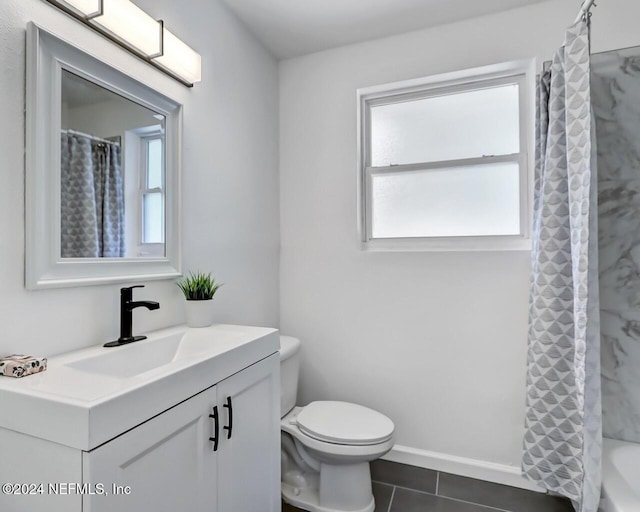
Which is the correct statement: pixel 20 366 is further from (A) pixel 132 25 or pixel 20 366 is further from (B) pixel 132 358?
(A) pixel 132 25

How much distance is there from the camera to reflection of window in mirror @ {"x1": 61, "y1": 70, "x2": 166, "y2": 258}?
43.9 inches

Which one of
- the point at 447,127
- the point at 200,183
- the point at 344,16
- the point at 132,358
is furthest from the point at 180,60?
the point at 447,127

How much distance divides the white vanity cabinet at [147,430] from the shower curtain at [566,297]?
1069 millimetres

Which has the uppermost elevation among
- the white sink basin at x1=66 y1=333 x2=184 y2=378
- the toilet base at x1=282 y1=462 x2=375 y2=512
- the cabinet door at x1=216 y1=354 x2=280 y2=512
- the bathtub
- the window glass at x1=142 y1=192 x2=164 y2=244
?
the window glass at x1=142 y1=192 x2=164 y2=244

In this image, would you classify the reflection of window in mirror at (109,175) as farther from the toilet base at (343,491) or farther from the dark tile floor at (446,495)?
the dark tile floor at (446,495)

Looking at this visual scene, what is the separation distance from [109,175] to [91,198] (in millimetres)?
105

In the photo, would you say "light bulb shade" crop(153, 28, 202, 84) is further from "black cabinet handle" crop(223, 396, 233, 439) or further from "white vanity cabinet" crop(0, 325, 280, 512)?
"black cabinet handle" crop(223, 396, 233, 439)

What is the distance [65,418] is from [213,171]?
1273 millimetres

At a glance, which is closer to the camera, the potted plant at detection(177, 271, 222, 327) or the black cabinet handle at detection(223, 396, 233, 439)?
the black cabinet handle at detection(223, 396, 233, 439)

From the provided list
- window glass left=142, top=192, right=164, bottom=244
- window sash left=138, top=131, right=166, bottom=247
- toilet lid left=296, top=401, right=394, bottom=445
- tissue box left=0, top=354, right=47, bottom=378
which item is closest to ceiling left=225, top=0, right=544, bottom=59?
window sash left=138, top=131, right=166, bottom=247

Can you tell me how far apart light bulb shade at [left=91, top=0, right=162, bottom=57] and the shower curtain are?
1499 mm

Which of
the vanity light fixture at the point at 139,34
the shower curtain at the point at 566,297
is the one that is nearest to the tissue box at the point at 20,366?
the vanity light fixture at the point at 139,34

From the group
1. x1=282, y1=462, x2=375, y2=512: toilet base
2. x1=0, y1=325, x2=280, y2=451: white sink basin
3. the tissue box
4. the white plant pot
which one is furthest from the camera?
x1=282, y1=462, x2=375, y2=512: toilet base

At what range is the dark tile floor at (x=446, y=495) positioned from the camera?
1670mm
